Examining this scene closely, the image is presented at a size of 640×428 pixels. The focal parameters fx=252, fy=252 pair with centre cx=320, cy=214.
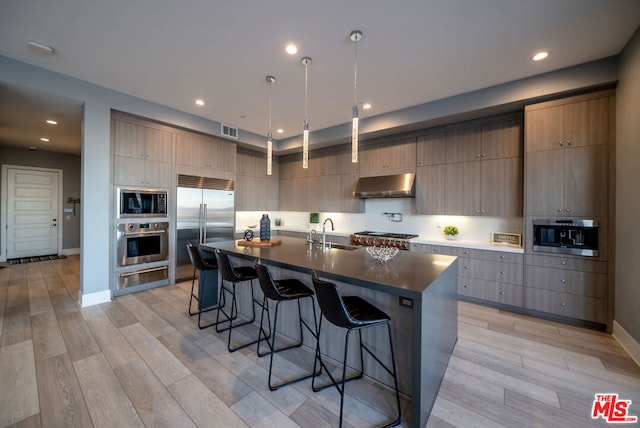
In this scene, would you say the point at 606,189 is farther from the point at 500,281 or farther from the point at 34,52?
the point at 34,52

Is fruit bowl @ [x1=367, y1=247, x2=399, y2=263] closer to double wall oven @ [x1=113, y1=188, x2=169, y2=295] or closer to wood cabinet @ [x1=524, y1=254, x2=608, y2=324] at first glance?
wood cabinet @ [x1=524, y1=254, x2=608, y2=324]

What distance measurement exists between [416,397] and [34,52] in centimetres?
483

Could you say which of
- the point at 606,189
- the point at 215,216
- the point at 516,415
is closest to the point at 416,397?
the point at 516,415

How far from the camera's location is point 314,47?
102 inches

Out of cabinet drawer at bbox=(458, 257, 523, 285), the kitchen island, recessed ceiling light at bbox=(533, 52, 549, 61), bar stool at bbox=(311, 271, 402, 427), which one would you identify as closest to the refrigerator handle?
the kitchen island

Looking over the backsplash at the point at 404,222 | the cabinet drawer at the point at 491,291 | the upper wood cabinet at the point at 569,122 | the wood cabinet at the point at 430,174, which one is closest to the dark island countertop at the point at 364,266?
the cabinet drawer at the point at 491,291

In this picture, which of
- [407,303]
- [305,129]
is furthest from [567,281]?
[305,129]

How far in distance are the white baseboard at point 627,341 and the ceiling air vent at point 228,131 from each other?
6.07 m

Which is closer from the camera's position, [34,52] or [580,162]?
[34,52]

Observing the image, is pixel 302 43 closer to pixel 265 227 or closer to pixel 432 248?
pixel 265 227

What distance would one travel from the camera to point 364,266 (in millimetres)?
2119

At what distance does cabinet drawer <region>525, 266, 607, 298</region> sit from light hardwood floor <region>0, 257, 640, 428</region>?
1.43 ft

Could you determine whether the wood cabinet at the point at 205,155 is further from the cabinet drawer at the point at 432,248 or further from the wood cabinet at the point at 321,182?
the cabinet drawer at the point at 432,248

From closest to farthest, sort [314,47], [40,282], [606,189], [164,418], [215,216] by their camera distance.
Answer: [164,418]
[314,47]
[606,189]
[40,282]
[215,216]
